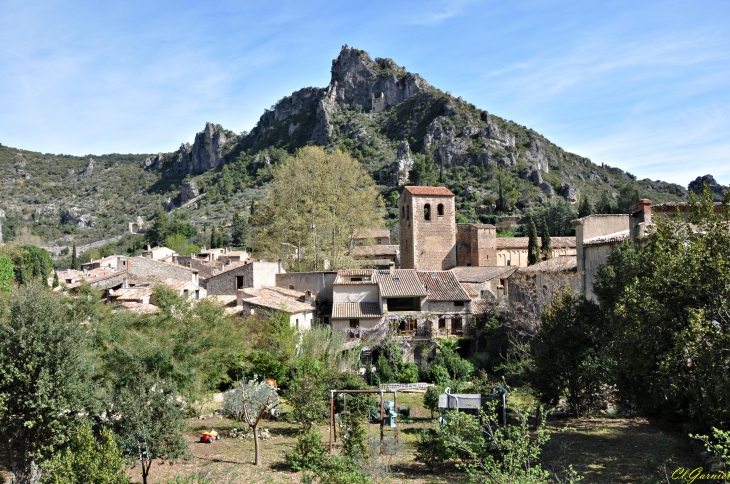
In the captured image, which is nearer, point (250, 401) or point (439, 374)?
point (250, 401)

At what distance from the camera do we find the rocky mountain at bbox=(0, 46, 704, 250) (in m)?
91.2

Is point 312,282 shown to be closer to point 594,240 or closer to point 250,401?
point 594,240

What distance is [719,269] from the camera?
33.6 feet

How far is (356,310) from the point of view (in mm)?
29438

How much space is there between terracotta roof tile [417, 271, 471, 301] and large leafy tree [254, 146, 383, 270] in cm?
568

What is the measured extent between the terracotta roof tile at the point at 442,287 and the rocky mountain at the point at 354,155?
4565 cm

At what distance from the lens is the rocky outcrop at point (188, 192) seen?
114 m

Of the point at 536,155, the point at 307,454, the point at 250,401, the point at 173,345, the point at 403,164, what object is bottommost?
the point at 307,454

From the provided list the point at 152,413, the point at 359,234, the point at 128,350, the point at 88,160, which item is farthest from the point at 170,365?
the point at 88,160

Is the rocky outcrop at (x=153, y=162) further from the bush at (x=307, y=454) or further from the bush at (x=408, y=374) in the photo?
the bush at (x=307, y=454)

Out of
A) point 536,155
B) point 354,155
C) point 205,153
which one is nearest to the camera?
point 354,155

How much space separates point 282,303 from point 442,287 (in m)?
10.1

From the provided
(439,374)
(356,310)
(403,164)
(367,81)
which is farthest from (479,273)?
(367,81)

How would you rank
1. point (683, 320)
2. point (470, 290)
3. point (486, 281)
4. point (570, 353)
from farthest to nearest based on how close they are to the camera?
point (486, 281), point (470, 290), point (570, 353), point (683, 320)
